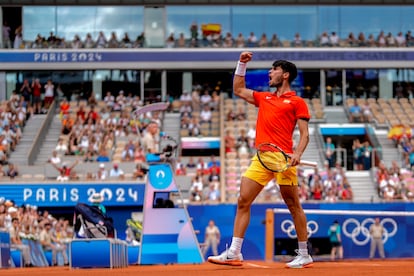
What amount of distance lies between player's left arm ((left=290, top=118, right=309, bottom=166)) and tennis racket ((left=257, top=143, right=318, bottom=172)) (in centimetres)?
14

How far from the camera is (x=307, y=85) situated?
126ft

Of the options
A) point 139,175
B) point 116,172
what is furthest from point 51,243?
point 116,172

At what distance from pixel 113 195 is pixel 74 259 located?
11094 mm

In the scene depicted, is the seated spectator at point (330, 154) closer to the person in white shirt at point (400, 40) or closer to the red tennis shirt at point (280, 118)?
the person in white shirt at point (400, 40)

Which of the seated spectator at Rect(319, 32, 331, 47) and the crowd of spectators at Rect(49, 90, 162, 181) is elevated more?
the seated spectator at Rect(319, 32, 331, 47)

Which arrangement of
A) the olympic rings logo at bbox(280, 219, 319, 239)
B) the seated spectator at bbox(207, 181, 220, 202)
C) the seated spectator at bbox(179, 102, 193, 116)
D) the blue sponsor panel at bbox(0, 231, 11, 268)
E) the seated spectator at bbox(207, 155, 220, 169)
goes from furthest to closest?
the seated spectator at bbox(179, 102, 193, 116), the seated spectator at bbox(207, 155, 220, 169), the seated spectator at bbox(207, 181, 220, 202), the olympic rings logo at bbox(280, 219, 319, 239), the blue sponsor panel at bbox(0, 231, 11, 268)

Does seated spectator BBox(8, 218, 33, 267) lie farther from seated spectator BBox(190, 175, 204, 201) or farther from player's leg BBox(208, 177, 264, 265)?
player's leg BBox(208, 177, 264, 265)

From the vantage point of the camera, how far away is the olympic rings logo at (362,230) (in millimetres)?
21953

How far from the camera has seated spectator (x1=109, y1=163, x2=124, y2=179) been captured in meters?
29.1

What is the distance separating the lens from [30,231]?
23.1 metres

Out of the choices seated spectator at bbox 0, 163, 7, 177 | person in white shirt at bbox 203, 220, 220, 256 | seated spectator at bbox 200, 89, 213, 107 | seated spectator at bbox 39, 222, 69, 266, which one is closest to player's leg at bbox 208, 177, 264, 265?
seated spectator at bbox 39, 222, 69, 266

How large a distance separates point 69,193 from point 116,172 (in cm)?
191

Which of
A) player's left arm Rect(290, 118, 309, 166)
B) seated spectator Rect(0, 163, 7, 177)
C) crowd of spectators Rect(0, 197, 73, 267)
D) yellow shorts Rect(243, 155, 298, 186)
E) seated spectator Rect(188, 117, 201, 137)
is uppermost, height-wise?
player's left arm Rect(290, 118, 309, 166)

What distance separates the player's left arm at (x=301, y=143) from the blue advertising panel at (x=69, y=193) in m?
17.7
